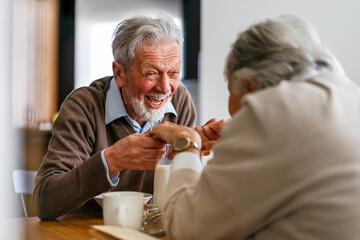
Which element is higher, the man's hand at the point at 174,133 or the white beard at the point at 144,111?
the man's hand at the point at 174,133

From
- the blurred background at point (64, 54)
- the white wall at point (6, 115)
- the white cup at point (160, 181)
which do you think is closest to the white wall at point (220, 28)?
the blurred background at point (64, 54)

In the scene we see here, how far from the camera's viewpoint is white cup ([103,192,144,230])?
102cm

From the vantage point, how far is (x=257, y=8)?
3.47 meters

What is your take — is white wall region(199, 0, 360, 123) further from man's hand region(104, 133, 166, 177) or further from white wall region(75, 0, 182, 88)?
man's hand region(104, 133, 166, 177)

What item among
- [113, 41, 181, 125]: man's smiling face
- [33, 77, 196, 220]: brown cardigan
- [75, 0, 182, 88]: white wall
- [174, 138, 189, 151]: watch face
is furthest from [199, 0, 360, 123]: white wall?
[174, 138, 189, 151]: watch face

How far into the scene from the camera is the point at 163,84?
1798 millimetres

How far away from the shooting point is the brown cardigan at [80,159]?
144cm

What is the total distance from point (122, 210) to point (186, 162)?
19cm

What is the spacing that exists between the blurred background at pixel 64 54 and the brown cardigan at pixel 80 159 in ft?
5.16

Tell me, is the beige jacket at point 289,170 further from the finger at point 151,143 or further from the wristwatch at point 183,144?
the finger at point 151,143

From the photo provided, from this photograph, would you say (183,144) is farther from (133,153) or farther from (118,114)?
(118,114)

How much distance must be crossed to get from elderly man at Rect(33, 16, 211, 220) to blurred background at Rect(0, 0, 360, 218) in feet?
5.35

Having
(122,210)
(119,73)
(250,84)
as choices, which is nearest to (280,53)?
(250,84)

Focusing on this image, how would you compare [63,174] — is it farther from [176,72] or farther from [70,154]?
[176,72]
